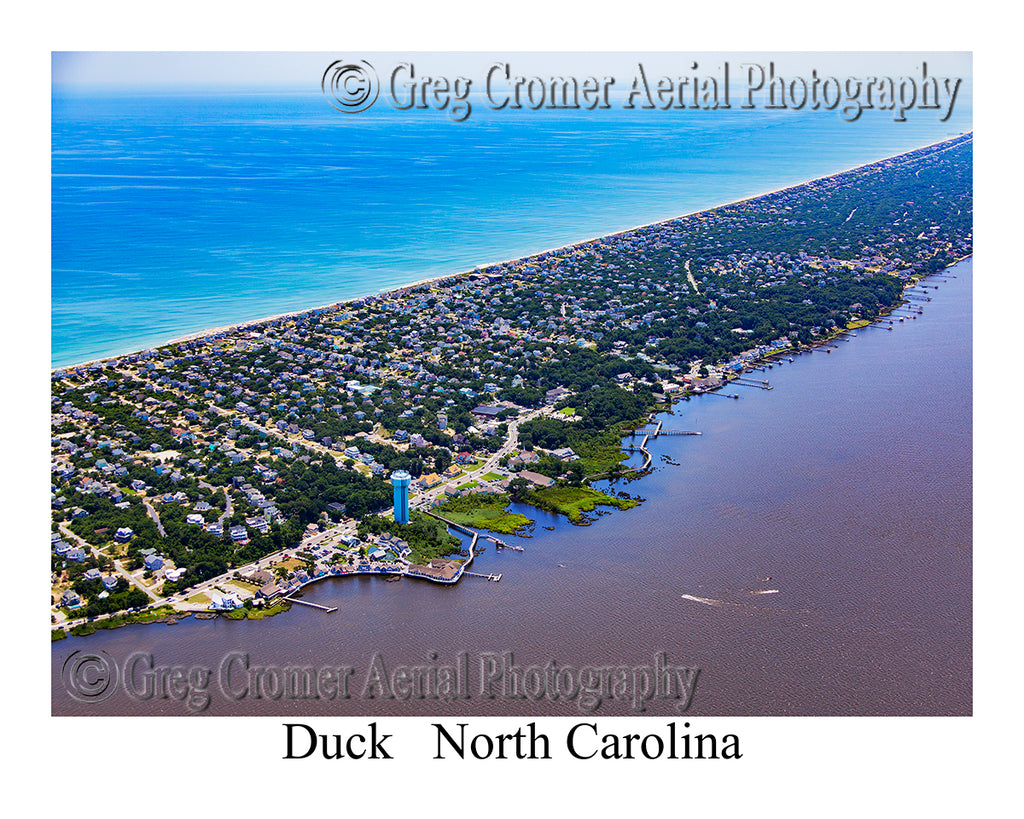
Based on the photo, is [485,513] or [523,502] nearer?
[485,513]

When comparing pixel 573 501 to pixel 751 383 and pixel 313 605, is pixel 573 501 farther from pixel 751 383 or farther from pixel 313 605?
pixel 751 383

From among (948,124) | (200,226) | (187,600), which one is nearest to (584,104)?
(187,600)

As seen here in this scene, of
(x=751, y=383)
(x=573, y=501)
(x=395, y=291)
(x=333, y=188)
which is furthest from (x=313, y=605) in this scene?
(x=333, y=188)

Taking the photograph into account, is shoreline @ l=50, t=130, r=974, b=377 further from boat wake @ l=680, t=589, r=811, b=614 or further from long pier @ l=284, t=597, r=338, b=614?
boat wake @ l=680, t=589, r=811, b=614

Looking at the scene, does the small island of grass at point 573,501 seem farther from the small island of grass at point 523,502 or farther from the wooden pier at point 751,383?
the wooden pier at point 751,383

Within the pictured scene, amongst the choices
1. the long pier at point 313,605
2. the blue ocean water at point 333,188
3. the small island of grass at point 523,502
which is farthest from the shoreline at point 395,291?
the small island of grass at point 523,502

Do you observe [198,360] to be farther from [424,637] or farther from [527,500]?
[424,637]
